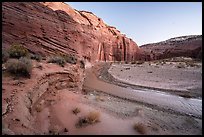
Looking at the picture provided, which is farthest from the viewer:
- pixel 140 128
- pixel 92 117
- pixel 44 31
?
pixel 44 31

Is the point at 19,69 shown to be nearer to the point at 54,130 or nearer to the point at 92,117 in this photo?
the point at 54,130

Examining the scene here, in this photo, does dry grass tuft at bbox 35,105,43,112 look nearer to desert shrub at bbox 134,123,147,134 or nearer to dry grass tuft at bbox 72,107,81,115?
dry grass tuft at bbox 72,107,81,115

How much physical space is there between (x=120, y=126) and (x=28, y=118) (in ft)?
10.9

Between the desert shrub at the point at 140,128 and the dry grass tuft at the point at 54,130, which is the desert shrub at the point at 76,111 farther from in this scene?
the desert shrub at the point at 140,128

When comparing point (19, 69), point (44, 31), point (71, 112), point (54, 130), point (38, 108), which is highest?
point (44, 31)

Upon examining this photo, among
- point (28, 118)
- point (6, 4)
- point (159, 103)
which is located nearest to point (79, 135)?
point (28, 118)

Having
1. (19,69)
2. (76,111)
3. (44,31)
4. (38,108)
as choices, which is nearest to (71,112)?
(76,111)

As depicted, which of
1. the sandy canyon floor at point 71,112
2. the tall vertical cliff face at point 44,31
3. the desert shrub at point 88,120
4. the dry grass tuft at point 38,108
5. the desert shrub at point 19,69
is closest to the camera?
the sandy canyon floor at point 71,112

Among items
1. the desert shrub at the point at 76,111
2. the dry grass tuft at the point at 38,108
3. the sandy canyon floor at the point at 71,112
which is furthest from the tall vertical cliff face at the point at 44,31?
the desert shrub at the point at 76,111

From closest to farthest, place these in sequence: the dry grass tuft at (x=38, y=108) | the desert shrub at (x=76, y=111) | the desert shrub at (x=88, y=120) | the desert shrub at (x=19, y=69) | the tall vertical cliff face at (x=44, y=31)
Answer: the desert shrub at (x=88, y=120)
the dry grass tuft at (x=38, y=108)
the desert shrub at (x=76, y=111)
the desert shrub at (x=19, y=69)
the tall vertical cliff face at (x=44, y=31)

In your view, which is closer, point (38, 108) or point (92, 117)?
point (38, 108)

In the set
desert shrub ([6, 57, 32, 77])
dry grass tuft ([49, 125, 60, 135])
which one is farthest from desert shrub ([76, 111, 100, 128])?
desert shrub ([6, 57, 32, 77])

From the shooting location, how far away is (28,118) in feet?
18.9

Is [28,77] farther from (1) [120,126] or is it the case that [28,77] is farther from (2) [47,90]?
(1) [120,126]
